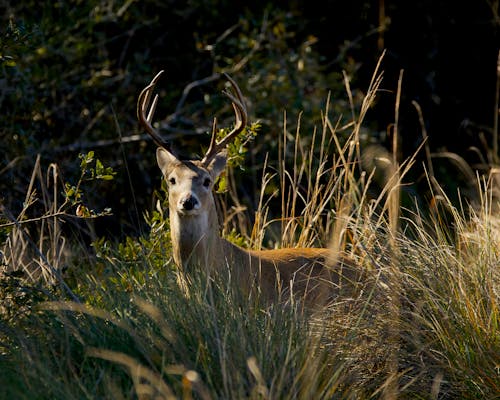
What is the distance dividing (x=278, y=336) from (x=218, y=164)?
221 centimetres

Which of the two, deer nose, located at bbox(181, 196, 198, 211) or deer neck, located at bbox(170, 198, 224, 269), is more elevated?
deer nose, located at bbox(181, 196, 198, 211)

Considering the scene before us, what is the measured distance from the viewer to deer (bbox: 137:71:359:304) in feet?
19.9

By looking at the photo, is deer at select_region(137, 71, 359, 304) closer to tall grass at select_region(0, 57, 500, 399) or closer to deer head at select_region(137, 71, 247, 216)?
deer head at select_region(137, 71, 247, 216)

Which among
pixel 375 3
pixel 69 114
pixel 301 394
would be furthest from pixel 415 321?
pixel 375 3

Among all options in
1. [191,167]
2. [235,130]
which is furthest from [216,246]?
[235,130]

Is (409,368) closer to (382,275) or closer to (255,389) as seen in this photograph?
(382,275)

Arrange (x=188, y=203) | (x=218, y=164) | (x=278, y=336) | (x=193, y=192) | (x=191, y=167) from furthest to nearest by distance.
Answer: (x=218, y=164) → (x=191, y=167) → (x=193, y=192) → (x=188, y=203) → (x=278, y=336)

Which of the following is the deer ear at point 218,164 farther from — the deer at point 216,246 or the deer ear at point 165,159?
the deer ear at point 165,159

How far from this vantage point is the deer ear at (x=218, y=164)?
6555 mm

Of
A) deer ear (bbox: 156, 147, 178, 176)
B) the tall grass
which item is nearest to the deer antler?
deer ear (bbox: 156, 147, 178, 176)

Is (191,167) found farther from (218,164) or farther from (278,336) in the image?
(278,336)

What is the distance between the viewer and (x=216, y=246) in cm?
621

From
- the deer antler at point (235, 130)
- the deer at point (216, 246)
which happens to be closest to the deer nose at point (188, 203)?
→ the deer at point (216, 246)

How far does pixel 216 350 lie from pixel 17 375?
2.69 feet
